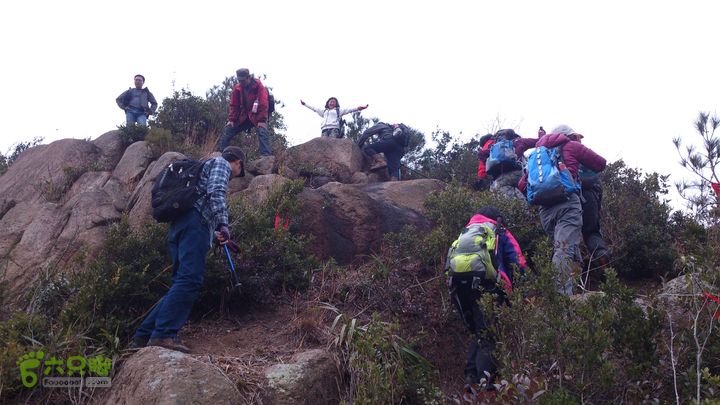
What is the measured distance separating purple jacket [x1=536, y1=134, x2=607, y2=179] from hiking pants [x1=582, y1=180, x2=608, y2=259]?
308 mm

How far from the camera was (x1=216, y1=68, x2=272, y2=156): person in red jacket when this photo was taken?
38.8ft

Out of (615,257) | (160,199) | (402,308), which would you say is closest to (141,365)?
(160,199)

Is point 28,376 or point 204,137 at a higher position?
point 204,137

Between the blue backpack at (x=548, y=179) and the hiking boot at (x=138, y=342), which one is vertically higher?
the blue backpack at (x=548, y=179)

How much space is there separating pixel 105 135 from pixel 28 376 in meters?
8.50

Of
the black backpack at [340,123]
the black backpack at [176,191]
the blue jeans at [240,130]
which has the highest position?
the black backpack at [340,123]

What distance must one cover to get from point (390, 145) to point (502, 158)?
3865mm

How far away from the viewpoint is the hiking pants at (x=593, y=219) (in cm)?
742

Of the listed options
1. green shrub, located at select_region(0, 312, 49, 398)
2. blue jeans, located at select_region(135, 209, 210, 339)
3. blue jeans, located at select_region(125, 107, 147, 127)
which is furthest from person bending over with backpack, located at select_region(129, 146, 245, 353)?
blue jeans, located at select_region(125, 107, 147, 127)

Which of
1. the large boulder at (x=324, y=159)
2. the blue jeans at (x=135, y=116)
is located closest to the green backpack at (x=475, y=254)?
the large boulder at (x=324, y=159)

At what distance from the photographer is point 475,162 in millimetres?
13078

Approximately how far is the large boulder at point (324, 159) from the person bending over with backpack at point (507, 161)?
3372 millimetres

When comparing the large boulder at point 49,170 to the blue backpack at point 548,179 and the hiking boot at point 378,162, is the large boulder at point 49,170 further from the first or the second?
the blue backpack at point 548,179

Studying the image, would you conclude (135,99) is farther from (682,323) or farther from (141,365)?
(682,323)
